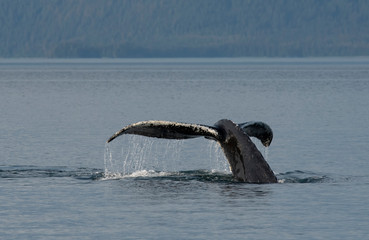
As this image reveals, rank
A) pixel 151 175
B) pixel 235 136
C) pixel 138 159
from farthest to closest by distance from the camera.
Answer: pixel 138 159
pixel 151 175
pixel 235 136

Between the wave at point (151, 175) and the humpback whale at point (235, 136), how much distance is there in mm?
1327

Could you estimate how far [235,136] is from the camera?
63.1ft

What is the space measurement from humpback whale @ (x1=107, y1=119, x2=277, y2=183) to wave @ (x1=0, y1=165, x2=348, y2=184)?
1327mm

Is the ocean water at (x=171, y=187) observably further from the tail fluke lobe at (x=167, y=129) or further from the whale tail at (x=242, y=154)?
the tail fluke lobe at (x=167, y=129)

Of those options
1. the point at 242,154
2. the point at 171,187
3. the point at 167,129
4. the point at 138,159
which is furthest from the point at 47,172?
the point at 167,129

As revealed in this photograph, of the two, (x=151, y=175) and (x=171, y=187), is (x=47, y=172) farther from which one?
(x=171, y=187)

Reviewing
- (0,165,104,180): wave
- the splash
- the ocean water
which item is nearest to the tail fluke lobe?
the ocean water

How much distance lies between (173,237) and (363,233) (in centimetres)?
310

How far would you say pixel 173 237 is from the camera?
15844 millimetres

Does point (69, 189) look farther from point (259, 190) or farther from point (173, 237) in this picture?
point (173, 237)

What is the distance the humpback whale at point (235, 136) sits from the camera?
59.4ft

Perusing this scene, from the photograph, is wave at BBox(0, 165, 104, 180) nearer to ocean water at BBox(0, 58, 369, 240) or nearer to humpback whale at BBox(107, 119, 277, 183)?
ocean water at BBox(0, 58, 369, 240)

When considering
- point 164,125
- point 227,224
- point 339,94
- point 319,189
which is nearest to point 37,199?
point 164,125

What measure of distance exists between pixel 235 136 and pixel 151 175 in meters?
4.04
